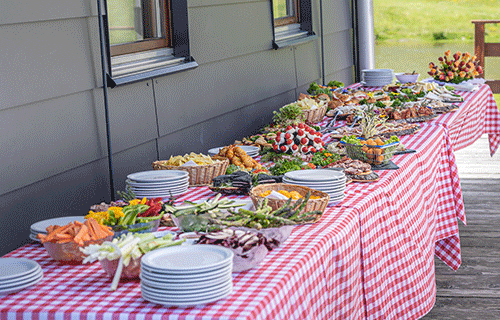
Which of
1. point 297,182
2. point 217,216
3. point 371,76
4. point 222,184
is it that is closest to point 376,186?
point 297,182

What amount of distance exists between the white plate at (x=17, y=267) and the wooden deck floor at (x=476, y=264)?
2.13m

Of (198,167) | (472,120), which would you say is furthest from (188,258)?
(472,120)

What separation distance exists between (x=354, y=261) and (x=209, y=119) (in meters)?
1.72

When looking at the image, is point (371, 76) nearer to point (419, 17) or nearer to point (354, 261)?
point (354, 261)

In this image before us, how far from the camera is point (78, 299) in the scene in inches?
65.3

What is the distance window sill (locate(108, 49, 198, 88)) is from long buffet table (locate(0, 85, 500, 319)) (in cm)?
67

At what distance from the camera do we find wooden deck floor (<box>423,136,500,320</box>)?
338 centimetres

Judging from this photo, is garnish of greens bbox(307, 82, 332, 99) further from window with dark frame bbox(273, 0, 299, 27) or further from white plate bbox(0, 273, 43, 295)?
white plate bbox(0, 273, 43, 295)

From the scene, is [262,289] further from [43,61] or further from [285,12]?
[285,12]

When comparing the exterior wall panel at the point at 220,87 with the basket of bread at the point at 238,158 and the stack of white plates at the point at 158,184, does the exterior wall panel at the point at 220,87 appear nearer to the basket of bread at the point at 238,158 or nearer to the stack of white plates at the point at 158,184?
the basket of bread at the point at 238,158

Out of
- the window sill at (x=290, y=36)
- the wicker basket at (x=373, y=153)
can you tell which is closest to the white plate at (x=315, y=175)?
the wicker basket at (x=373, y=153)

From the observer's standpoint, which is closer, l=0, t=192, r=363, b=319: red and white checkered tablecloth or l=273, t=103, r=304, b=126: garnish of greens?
Result: l=0, t=192, r=363, b=319: red and white checkered tablecloth

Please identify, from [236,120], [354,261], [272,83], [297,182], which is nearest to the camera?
[354,261]

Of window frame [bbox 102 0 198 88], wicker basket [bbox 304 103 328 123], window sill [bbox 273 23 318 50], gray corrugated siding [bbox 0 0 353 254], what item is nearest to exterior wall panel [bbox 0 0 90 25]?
gray corrugated siding [bbox 0 0 353 254]
